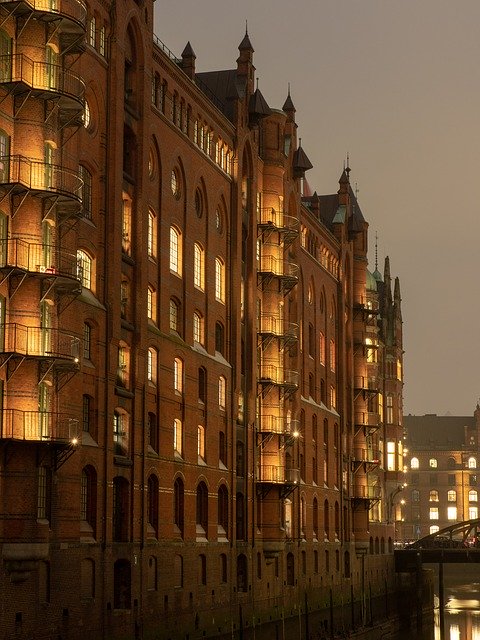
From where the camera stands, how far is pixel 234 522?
6619 centimetres

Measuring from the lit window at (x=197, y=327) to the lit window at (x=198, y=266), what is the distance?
145 cm

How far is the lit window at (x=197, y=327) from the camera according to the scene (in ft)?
208

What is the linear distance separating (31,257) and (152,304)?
1430 cm

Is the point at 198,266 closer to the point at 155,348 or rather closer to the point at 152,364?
the point at 155,348

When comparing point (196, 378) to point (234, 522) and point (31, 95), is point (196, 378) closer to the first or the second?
point (234, 522)

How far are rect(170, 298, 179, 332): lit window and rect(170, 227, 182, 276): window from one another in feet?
4.64

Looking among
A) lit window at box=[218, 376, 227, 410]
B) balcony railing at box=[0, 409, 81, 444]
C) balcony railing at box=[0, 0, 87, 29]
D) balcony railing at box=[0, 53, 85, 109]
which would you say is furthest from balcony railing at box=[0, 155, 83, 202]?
lit window at box=[218, 376, 227, 410]

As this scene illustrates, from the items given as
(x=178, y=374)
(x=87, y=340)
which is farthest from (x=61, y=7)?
(x=178, y=374)

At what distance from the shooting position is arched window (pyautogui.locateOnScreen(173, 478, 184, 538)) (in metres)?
59.4

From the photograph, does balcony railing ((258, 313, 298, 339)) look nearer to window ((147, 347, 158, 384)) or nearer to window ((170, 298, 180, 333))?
window ((170, 298, 180, 333))

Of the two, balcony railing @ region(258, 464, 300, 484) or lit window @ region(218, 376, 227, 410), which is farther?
balcony railing @ region(258, 464, 300, 484)

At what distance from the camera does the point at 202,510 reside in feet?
206

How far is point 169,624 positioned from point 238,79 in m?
30.9

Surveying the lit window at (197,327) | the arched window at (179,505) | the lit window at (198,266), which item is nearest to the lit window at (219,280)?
the lit window at (198,266)
